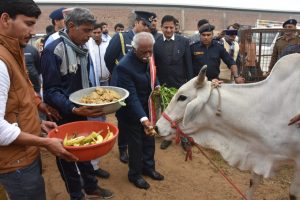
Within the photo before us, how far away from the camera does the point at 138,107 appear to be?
13.0ft

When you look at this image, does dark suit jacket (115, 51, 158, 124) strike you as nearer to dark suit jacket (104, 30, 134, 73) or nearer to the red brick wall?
dark suit jacket (104, 30, 134, 73)

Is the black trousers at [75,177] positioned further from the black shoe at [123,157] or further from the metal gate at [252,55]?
the metal gate at [252,55]

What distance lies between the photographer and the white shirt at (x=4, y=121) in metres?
2.00

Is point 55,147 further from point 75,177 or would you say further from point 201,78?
point 201,78

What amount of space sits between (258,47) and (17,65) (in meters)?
6.36

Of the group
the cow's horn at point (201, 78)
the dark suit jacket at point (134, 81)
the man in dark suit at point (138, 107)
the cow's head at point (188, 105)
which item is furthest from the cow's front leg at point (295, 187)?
the dark suit jacket at point (134, 81)

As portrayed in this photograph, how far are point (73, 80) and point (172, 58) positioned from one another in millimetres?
2336

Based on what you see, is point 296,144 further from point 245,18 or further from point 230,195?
point 245,18

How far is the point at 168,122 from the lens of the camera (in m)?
3.52

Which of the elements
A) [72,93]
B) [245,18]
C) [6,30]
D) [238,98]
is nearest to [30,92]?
[6,30]

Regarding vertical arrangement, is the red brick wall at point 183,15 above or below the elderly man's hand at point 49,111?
below

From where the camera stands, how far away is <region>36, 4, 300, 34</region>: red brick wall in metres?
32.8

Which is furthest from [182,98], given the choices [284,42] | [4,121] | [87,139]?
[284,42]

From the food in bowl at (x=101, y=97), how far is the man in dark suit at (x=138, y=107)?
1.92 ft
